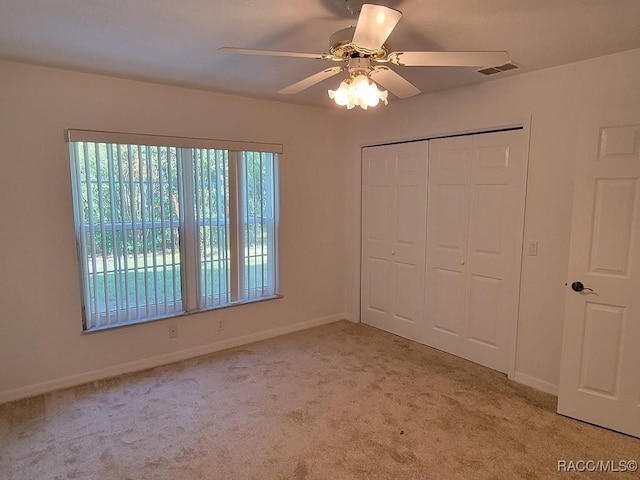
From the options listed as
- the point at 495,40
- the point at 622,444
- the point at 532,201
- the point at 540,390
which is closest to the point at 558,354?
the point at 540,390

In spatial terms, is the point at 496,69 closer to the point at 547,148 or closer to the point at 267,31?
the point at 547,148

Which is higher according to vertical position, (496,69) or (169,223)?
(496,69)

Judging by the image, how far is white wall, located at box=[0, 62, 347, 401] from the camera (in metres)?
2.72

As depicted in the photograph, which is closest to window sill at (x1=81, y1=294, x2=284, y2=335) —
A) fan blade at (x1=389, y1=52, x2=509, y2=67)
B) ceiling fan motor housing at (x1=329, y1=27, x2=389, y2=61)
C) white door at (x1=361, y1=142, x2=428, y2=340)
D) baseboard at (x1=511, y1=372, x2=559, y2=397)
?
white door at (x1=361, y1=142, x2=428, y2=340)

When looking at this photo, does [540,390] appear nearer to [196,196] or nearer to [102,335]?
[196,196]

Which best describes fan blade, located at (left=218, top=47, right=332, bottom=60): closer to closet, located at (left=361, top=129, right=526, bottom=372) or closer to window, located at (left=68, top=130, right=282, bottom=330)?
window, located at (left=68, top=130, right=282, bottom=330)

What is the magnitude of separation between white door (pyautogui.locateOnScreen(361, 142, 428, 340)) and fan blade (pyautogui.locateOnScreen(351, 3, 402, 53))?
226 cm

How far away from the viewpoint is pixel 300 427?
247cm

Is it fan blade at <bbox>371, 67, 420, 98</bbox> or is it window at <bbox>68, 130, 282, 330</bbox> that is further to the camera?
window at <bbox>68, 130, 282, 330</bbox>

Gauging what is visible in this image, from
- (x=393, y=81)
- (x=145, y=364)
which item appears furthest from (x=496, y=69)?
(x=145, y=364)

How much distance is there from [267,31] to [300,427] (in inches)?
92.8

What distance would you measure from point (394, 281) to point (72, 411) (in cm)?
295

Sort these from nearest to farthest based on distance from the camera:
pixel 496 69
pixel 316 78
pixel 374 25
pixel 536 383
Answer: pixel 374 25 < pixel 316 78 < pixel 496 69 < pixel 536 383

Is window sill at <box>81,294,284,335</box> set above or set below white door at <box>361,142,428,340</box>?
below
